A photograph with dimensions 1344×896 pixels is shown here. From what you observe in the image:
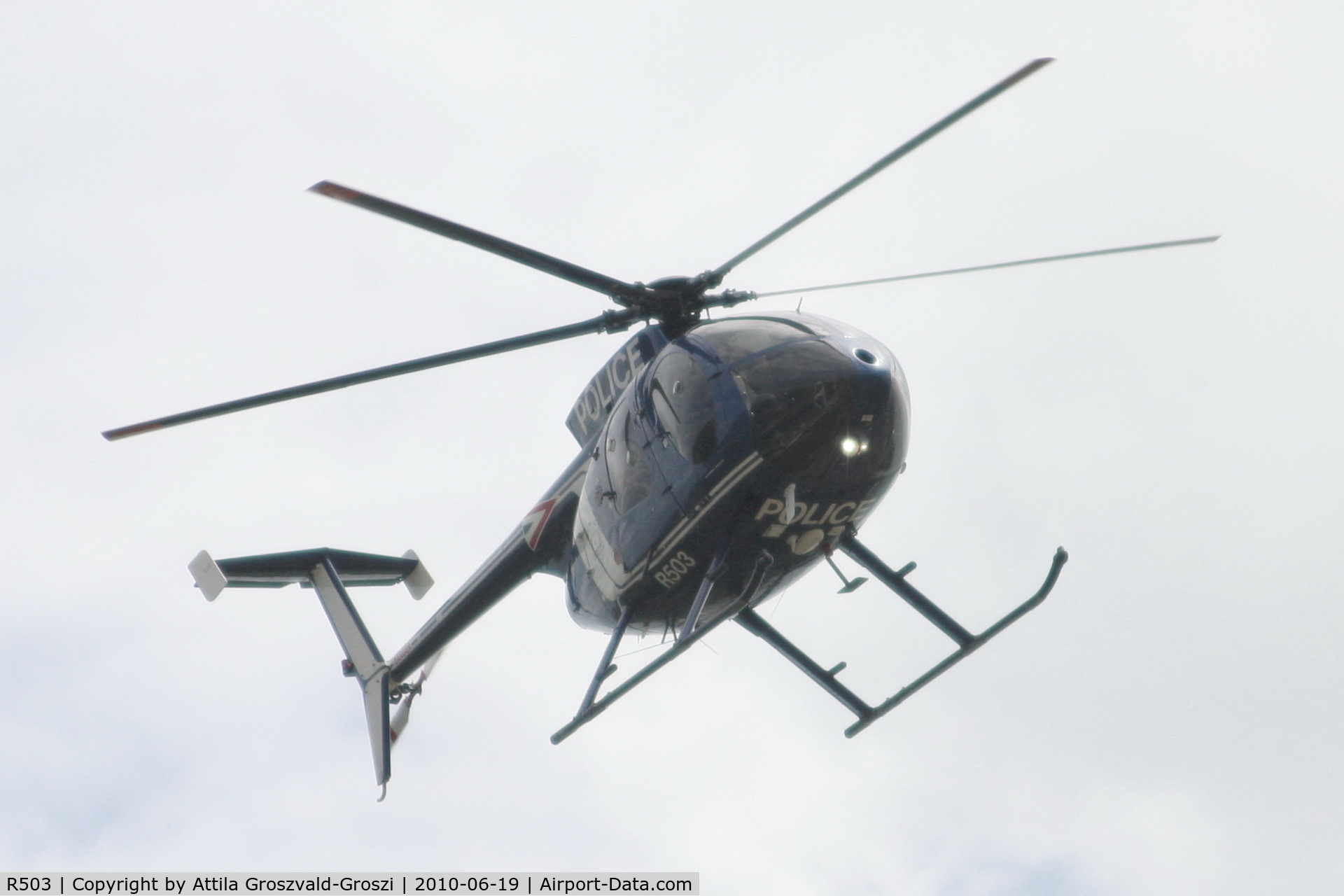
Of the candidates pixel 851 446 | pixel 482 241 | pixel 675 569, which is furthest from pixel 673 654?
pixel 482 241

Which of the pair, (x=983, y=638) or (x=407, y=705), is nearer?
(x=983, y=638)

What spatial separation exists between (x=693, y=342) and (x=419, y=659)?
242 inches

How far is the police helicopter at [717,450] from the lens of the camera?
10594mm

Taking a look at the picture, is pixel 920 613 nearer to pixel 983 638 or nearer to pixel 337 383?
pixel 983 638

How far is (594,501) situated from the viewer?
494 inches

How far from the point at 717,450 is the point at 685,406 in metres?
0.48

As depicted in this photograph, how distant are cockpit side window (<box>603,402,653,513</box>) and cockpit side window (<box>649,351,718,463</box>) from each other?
0.40 m

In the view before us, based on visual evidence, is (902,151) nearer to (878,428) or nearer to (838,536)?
(878,428)

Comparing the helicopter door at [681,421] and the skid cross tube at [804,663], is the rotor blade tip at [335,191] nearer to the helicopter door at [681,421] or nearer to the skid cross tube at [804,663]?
the helicopter door at [681,421]

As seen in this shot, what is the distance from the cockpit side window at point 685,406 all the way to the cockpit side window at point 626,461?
40 cm

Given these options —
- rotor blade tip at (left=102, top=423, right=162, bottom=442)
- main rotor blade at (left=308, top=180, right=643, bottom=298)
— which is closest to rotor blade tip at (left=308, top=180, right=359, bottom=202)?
main rotor blade at (left=308, top=180, right=643, bottom=298)

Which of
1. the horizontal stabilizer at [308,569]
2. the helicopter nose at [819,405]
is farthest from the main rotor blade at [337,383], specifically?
the horizontal stabilizer at [308,569]

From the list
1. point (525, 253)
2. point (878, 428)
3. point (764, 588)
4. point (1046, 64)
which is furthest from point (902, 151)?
point (764, 588)

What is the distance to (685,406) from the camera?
1109 cm
